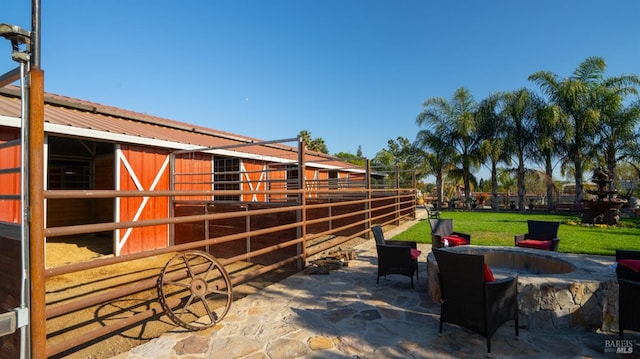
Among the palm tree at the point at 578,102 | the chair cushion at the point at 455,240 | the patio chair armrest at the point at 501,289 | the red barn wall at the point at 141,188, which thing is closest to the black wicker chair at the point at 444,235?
the chair cushion at the point at 455,240

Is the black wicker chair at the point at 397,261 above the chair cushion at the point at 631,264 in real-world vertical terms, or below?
below

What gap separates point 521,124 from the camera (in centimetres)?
1988

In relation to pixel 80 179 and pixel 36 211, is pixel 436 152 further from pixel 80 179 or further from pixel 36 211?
pixel 36 211

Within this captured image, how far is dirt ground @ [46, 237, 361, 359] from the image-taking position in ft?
10.7

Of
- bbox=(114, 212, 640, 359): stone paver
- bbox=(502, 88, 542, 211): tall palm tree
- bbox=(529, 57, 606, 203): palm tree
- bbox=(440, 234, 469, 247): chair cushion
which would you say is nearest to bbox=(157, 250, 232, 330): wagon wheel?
bbox=(114, 212, 640, 359): stone paver

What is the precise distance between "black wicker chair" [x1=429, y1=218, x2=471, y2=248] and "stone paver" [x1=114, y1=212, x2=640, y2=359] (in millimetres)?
1745

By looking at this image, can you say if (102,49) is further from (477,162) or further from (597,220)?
(477,162)

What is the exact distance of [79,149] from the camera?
10.4 m

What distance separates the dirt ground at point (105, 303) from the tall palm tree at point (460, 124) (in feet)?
48.7

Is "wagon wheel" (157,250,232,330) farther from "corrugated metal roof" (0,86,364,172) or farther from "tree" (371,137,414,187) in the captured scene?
"tree" (371,137,414,187)

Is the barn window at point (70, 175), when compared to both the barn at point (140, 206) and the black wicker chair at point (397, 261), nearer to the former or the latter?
the barn at point (140, 206)

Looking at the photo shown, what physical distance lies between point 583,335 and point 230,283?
3798 mm

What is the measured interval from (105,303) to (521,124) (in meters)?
22.5

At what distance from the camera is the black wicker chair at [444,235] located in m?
5.90
